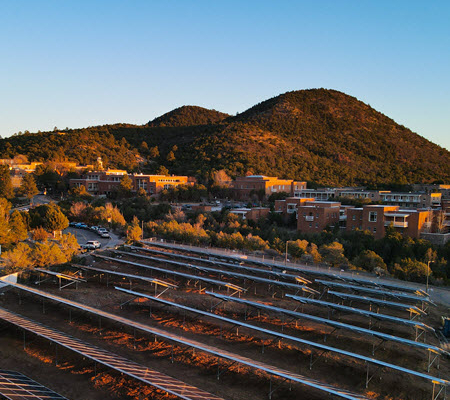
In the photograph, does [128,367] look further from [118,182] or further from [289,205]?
[118,182]

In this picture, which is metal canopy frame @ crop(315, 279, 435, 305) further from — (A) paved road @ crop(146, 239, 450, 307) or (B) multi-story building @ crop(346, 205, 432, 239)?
(B) multi-story building @ crop(346, 205, 432, 239)

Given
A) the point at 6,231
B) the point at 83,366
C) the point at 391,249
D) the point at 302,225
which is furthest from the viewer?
the point at 302,225

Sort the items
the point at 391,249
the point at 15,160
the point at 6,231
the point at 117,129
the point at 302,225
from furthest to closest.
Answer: the point at 117,129
the point at 15,160
the point at 302,225
the point at 391,249
the point at 6,231

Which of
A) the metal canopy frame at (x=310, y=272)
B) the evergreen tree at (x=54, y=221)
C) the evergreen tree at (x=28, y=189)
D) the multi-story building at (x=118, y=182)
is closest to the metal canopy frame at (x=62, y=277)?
the metal canopy frame at (x=310, y=272)

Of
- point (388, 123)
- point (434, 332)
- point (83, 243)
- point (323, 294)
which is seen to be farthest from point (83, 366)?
point (388, 123)

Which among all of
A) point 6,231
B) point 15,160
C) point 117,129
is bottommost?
point 6,231

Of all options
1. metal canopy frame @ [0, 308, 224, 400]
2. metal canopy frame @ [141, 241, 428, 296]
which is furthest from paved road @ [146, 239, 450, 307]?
metal canopy frame @ [0, 308, 224, 400]

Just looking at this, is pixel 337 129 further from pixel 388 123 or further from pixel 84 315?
pixel 84 315
